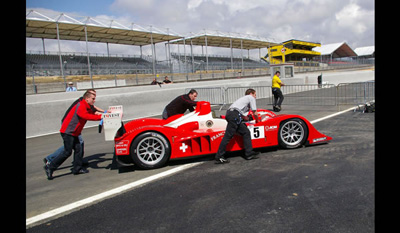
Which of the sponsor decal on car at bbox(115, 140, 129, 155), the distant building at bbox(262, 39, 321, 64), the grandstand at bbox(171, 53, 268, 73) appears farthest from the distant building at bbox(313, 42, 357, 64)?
the sponsor decal on car at bbox(115, 140, 129, 155)

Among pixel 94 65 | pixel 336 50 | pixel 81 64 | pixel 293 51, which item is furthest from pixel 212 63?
pixel 336 50

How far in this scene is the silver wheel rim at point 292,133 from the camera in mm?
5930

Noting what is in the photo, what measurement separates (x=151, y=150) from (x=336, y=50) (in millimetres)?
90318

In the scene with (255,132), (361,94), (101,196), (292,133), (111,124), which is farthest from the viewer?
(361,94)

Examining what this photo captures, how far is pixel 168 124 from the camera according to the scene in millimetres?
5930

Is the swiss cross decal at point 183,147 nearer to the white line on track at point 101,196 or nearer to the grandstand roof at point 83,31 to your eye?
the white line on track at point 101,196

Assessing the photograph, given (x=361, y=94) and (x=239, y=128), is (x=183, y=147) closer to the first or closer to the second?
(x=239, y=128)

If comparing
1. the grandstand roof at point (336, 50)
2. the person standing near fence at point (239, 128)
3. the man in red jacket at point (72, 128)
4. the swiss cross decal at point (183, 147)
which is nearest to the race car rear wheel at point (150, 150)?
the swiss cross decal at point (183, 147)

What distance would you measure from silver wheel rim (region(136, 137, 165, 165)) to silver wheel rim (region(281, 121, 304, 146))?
2518 millimetres

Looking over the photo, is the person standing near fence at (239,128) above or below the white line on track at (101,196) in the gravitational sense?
above

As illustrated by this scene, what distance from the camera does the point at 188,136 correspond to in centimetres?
541
